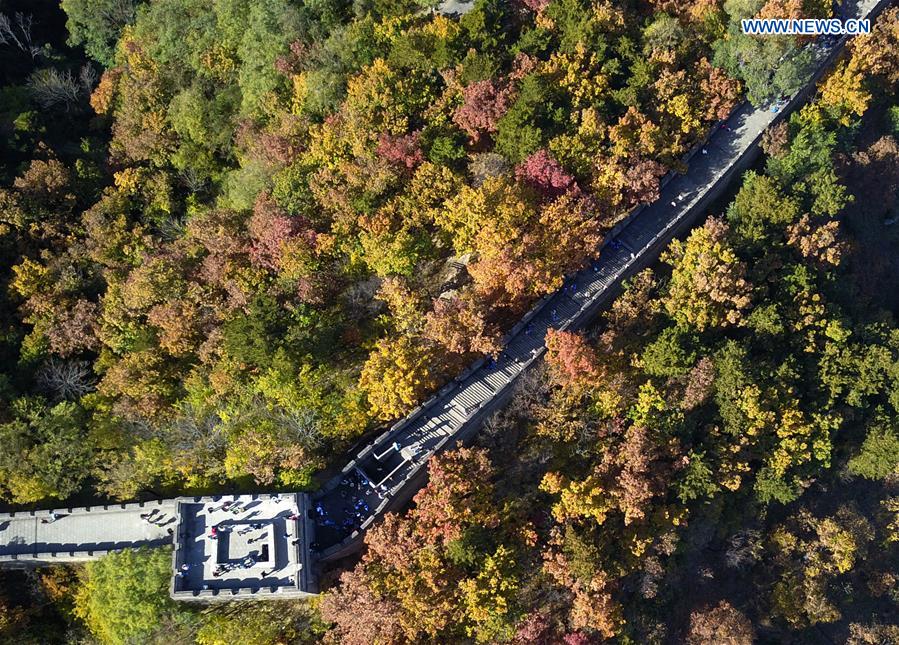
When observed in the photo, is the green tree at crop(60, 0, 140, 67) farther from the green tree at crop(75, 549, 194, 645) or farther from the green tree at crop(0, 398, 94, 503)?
the green tree at crop(75, 549, 194, 645)

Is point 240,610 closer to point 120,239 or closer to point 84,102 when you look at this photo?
point 120,239

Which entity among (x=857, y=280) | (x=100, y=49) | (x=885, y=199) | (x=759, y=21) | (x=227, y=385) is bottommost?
(x=227, y=385)

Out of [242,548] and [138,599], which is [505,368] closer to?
[242,548]

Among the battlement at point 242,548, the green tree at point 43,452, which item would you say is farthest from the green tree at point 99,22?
the battlement at point 242,548

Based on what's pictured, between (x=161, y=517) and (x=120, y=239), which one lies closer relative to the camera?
(x=161, y=517)

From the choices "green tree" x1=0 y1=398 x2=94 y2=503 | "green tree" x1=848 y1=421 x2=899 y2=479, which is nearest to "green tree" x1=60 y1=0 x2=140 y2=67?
"green tree" x1=0 y1=398 x2=94 y2=503

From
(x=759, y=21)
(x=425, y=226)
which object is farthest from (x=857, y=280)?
(x=425, y=226)
